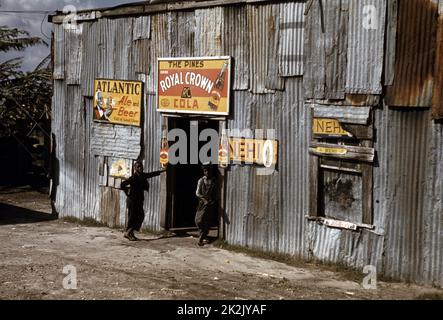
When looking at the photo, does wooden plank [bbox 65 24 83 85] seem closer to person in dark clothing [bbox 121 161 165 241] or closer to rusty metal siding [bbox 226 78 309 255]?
person in dark clothing [bbox 121 161 165 241]

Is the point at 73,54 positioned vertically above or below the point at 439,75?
above

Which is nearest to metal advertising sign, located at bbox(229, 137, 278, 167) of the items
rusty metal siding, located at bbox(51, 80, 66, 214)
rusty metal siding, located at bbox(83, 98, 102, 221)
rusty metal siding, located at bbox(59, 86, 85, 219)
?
rusty metal siding, located at bbox(83, 98, 102, 221)

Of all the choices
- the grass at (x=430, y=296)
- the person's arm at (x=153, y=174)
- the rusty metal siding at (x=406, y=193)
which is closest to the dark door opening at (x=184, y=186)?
the person's arm at (x=153, y=174)

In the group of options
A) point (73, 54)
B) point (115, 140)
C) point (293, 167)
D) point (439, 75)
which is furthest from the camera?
point (73, 54)

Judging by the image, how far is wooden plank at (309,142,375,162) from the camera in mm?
10961

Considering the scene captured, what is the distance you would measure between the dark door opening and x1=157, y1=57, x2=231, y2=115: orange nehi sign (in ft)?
1.89

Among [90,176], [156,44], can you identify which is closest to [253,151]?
[156,44]

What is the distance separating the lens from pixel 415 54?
33.6 ft

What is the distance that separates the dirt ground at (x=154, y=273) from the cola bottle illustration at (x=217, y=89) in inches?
115

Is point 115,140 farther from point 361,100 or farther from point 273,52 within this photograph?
point 361,100

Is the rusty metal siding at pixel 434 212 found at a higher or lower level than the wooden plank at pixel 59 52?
lower

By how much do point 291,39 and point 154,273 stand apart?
4.94 m

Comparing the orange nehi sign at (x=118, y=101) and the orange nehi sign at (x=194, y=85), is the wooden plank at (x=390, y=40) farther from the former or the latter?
the orange nehi sign at (x=118, y=101)

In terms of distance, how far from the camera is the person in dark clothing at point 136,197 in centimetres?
Answer: 1417
